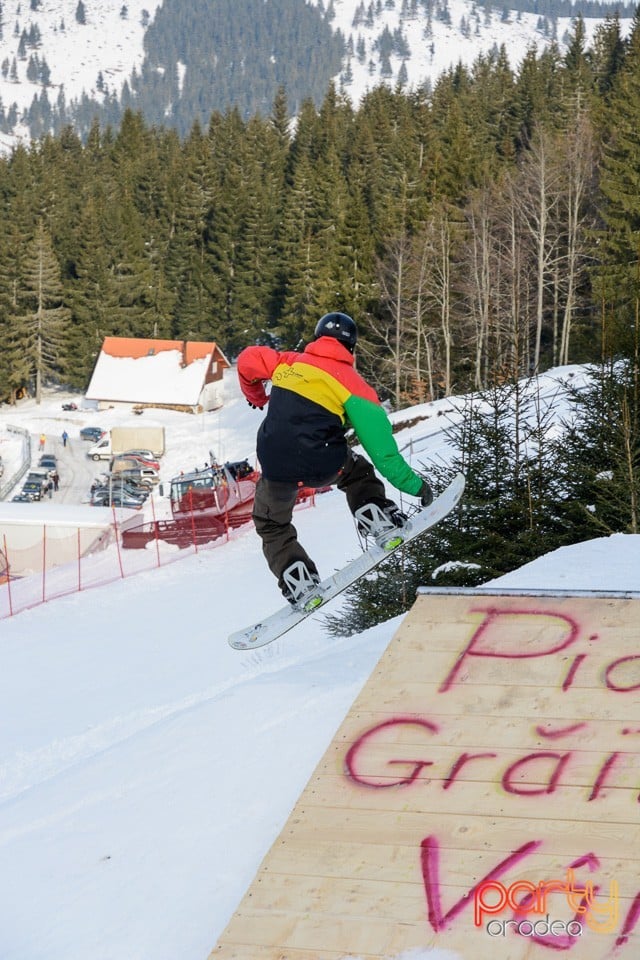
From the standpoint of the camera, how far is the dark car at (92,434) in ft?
188

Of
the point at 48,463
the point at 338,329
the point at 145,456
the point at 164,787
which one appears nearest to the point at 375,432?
the point at 338,329

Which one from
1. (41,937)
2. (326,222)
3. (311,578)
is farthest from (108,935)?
(326,222)

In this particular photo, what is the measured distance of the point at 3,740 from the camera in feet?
34.8

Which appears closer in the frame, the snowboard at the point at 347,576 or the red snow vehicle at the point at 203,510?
the snowboard at the point at 347,576

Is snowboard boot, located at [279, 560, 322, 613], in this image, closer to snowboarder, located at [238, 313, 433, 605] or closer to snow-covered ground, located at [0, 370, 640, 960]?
snowboarder, located at [238, 313, 433, 605]

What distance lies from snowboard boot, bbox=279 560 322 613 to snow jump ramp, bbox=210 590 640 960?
1.22 m

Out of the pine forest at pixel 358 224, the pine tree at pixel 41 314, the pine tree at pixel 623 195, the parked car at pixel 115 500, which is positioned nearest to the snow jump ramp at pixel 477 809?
the pine tree at pixel 623 195

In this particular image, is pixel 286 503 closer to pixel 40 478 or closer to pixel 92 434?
pixel 40 478

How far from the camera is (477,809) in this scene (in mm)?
4691

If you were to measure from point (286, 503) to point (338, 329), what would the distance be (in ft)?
4.25

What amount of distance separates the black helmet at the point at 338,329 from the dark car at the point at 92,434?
51797mm

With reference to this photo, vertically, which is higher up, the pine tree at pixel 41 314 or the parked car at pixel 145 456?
the pine tree at pixel 41 314

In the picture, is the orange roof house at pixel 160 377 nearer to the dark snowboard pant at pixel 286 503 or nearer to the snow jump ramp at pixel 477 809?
the dark snowboard pant at pixel 286 503

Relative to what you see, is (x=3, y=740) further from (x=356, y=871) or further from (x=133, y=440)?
(x=133, y=440)
